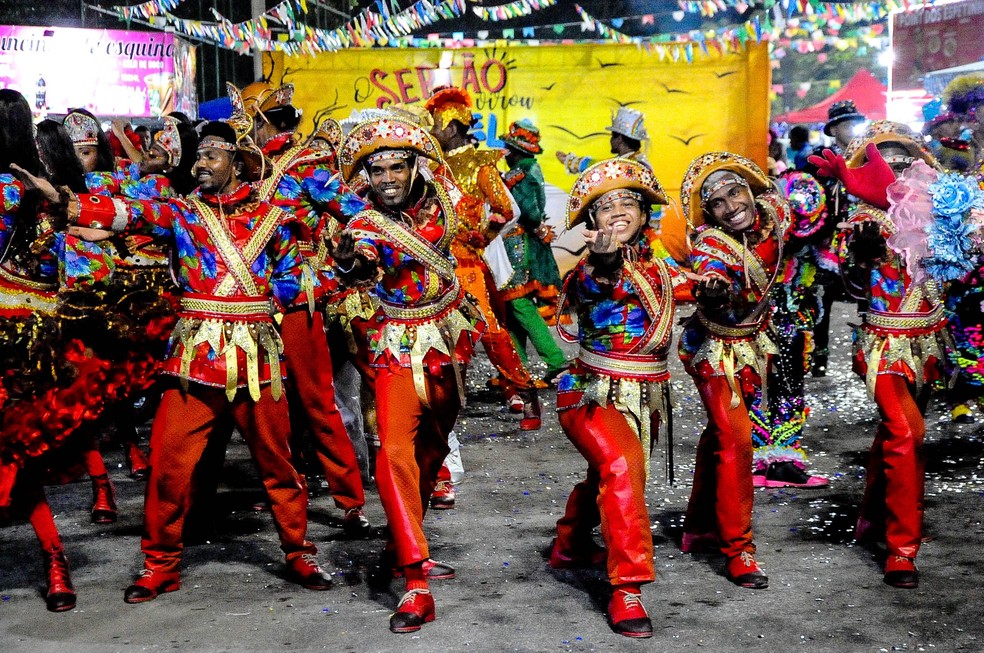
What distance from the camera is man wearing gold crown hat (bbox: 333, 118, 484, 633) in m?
5.09

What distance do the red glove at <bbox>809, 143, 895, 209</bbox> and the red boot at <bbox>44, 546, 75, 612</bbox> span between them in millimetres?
3815

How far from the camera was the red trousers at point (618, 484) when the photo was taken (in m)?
4.91

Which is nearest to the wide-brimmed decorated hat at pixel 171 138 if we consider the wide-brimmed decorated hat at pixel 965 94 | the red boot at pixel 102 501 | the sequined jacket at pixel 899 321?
the red boot at pixel 102 501

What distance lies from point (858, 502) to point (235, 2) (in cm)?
1086

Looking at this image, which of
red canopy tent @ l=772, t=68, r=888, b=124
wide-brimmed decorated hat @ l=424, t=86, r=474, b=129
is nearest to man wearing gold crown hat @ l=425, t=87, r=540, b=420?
wide-brimmed decorated hat @ l=424, t=86, r=474, b=129

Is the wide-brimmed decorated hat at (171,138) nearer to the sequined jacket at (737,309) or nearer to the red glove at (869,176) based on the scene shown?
the sequined jacket at (737,309)

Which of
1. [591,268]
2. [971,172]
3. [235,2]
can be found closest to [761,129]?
[235,2]

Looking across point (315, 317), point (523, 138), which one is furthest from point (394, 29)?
point (315, 317)

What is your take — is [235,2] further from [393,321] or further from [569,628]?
[569,628]

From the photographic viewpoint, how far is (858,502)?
6.91 metres

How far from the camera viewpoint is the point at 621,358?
5051 mm

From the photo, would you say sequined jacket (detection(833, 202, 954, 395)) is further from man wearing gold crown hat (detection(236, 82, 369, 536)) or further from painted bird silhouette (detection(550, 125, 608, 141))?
painted bird silhouette (detection(550, 125, 608, 141))

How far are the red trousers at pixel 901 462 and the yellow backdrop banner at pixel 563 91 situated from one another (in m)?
9.85

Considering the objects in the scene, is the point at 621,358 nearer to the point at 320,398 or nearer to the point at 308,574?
the point at 308,574
